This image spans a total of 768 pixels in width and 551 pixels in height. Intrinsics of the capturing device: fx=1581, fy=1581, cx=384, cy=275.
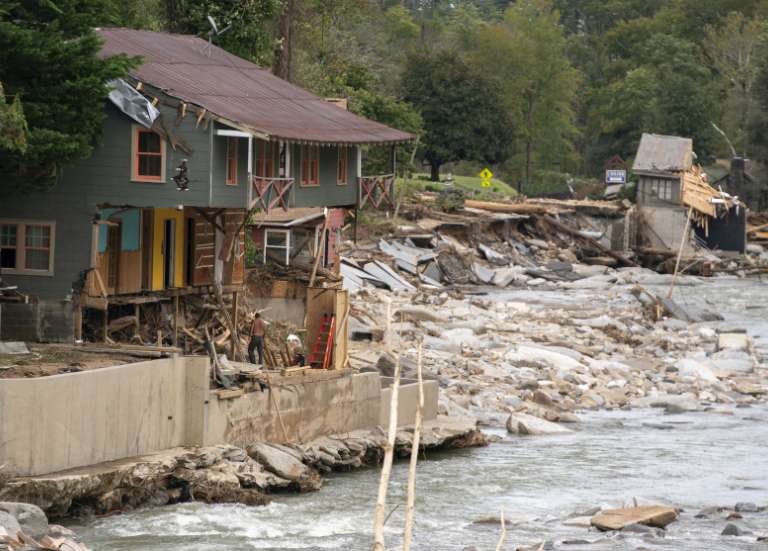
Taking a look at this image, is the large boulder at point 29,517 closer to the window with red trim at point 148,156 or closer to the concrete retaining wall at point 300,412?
the concrete retaining wall at point 300,412

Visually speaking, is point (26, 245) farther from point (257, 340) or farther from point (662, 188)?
point (662, 188)

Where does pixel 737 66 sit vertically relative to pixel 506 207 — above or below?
above

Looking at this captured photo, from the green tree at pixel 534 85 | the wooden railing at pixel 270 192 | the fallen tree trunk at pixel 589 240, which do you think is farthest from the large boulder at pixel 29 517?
the green tree at pixel 534 85

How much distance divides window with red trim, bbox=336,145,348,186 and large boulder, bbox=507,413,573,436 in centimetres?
831

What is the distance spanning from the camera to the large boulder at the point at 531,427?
3516cm

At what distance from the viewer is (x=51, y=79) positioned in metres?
29.9

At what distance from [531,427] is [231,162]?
29.2ft

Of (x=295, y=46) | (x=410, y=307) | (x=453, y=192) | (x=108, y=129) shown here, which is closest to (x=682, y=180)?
(x=453, y=192)

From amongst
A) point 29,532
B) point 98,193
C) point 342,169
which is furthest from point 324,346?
point 29,532

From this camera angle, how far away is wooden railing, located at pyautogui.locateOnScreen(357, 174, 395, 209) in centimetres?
4075

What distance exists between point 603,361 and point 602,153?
246ft

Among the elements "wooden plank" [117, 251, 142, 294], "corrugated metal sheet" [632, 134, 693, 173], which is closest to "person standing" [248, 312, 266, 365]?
"wooden plank" [117, 251, 142, 294]

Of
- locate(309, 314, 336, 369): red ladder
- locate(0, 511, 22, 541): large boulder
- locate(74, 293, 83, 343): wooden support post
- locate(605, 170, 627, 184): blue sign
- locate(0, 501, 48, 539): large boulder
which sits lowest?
locate(0, 501, 48, 539): large boulder

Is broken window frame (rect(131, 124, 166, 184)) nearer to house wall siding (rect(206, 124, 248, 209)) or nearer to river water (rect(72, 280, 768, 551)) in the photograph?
house wall siding (rect(206, 124, 248, 209))
